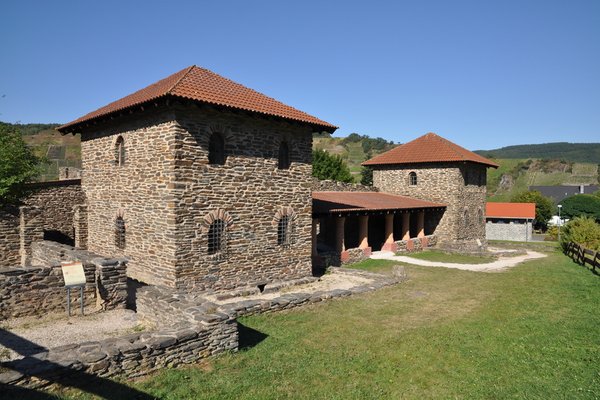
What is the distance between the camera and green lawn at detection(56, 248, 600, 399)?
6.53m

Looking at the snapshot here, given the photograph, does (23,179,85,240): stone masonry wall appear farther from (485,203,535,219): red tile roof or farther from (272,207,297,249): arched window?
(485,203,535,219): red tile roof

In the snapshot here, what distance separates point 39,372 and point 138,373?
143 centimetres

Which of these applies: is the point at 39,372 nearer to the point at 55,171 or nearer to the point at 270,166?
the point at 270,166

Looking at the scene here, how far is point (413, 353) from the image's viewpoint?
8141mm

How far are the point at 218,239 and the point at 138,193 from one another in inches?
113

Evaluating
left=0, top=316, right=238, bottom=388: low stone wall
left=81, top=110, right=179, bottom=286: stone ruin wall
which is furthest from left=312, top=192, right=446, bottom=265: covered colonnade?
left=0, top=316, right=238, bottom=388: low stone wall

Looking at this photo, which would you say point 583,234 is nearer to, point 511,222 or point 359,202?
point 359,202

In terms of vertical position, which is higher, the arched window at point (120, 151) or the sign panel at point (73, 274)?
the arched window at point (120, 151)

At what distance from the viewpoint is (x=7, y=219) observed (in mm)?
14594

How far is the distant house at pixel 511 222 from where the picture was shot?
42781 millimetres

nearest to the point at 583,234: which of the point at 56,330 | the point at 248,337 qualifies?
the point at 248,337

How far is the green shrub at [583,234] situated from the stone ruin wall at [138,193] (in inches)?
981

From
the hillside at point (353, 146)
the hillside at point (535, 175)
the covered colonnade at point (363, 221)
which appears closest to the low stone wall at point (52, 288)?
the covered colonnade at point (363, 221)

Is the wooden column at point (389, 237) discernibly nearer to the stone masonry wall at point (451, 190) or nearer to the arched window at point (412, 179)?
the stone masonry wall at point (451, 190)
